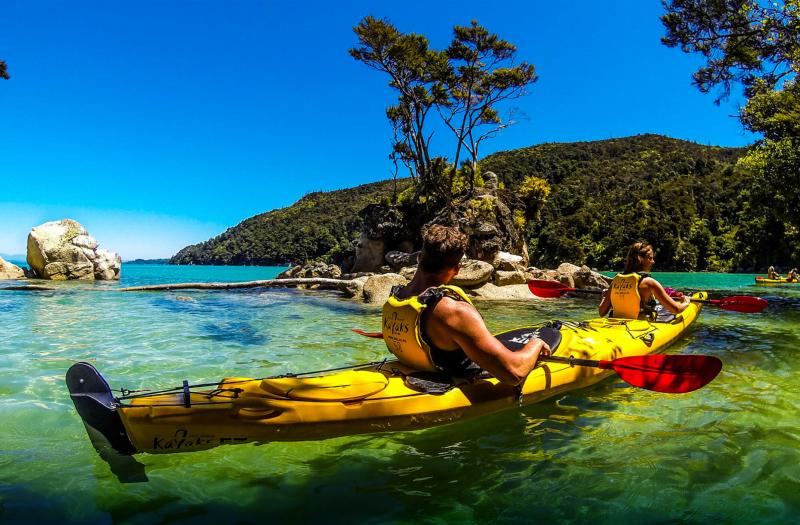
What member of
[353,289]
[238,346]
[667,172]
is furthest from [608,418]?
[667,172]

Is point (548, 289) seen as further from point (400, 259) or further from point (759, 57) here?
point (400, 259)

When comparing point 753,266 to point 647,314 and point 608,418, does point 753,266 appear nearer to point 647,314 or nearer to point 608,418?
point 647,314

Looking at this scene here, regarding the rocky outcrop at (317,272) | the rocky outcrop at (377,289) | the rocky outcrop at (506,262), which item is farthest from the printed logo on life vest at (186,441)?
the rocky outcrop at (317,272)

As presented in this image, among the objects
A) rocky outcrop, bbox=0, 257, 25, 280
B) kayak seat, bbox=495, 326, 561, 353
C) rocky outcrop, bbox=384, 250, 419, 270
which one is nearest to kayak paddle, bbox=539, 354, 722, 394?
kayak seat, bbox=495, 326, 561, 353

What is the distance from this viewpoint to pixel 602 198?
73.8 m

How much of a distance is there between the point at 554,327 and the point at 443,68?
21.2m

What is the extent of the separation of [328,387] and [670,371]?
262 cm

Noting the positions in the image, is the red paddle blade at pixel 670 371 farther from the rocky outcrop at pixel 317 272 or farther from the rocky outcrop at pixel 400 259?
the rocky outcrop at pixel 317 272

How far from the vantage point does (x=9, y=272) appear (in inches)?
1059

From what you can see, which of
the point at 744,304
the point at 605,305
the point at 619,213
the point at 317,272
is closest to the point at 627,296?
the point at 605,305

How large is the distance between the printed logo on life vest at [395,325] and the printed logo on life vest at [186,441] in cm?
124

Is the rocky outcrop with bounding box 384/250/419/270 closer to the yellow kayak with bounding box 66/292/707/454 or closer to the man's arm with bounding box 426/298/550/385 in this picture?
the yellow kayak with bounding box 66/292/707/454

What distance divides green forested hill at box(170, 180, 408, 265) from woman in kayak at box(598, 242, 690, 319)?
61.6 meters

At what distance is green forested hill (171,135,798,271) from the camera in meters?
56.5
